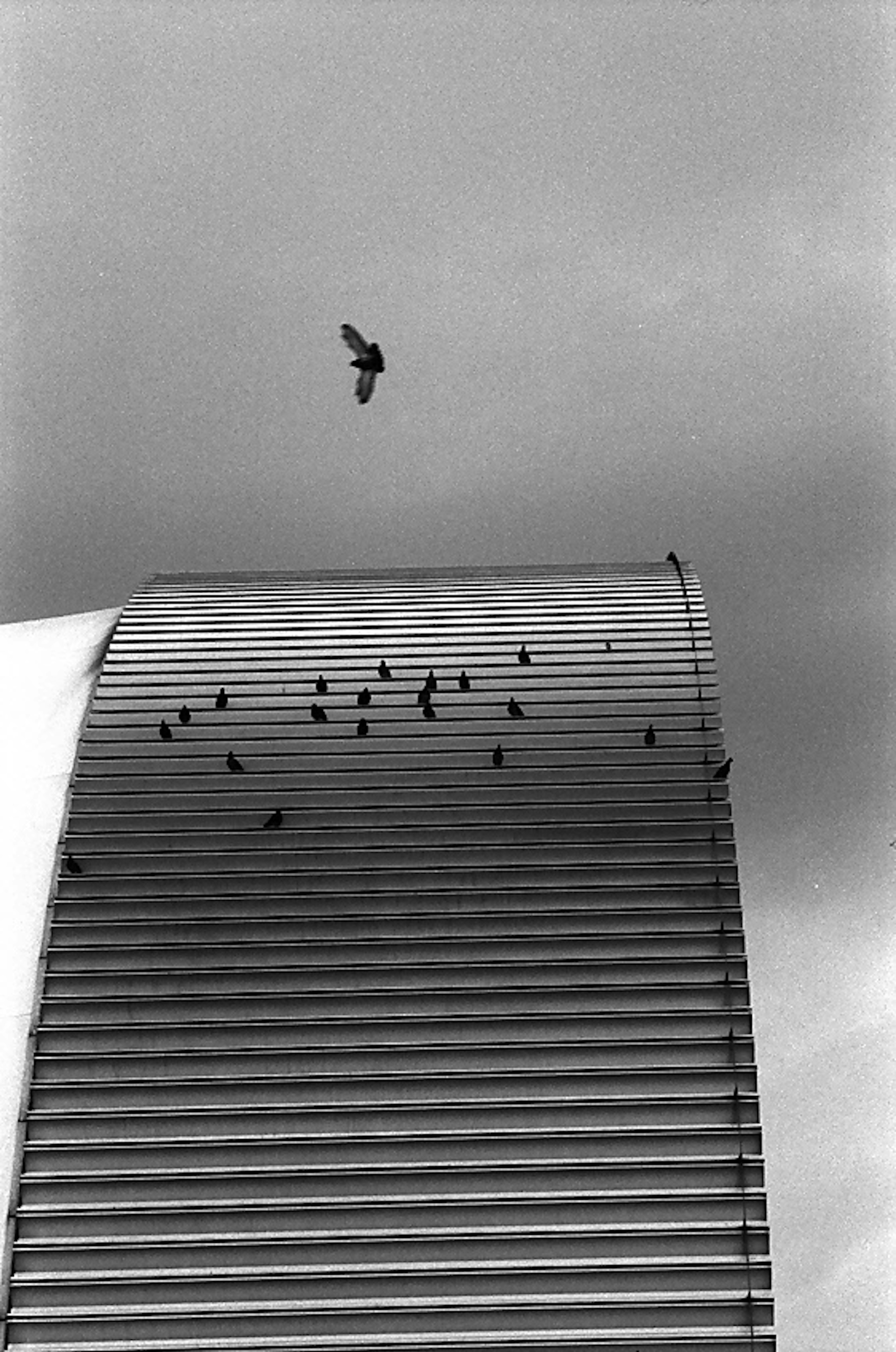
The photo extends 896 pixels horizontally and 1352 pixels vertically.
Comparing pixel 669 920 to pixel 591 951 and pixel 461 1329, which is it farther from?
pixel 461 1329

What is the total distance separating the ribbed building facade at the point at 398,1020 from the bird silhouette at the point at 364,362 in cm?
551

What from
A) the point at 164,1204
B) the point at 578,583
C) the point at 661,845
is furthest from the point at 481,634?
the point at 164,1204

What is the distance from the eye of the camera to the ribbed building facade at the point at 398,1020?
98.3ft

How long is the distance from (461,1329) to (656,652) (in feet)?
43.2

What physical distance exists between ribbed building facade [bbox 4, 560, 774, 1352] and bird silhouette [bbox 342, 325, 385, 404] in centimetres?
551

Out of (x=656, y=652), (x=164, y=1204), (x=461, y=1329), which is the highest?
(x=656, y=652)

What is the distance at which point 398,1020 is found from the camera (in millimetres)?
31734

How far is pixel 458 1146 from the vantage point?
1212 inches

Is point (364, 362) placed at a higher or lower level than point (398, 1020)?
higher

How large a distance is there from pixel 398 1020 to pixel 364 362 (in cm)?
1136

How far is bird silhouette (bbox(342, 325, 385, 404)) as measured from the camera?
33.9 m

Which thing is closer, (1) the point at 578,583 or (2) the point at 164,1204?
(2) the point at 164,1204

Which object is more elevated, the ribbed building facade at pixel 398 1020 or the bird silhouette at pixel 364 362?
the bird silhouette at pixel 364 362

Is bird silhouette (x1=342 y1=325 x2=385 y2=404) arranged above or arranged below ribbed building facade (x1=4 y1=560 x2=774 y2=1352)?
above
